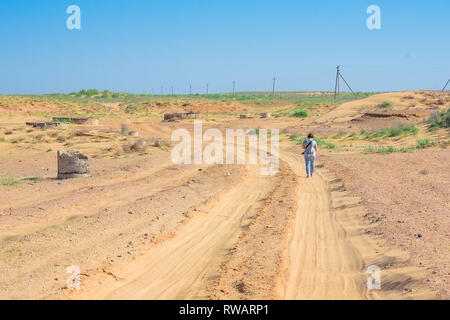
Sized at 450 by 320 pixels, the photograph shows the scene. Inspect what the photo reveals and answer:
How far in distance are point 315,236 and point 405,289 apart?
2.67 m

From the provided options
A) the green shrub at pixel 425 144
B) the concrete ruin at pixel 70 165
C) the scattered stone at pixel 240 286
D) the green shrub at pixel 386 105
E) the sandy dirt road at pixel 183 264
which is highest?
the green shrub at pixel 386 105

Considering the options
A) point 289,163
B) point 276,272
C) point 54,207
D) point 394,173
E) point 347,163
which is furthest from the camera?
point 289,163

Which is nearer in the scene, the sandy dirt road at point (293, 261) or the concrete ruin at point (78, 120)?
the sandy dirt road at point (293, 261)

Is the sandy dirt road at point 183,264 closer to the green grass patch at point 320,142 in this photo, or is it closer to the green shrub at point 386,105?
the green grass patch at point 320,142

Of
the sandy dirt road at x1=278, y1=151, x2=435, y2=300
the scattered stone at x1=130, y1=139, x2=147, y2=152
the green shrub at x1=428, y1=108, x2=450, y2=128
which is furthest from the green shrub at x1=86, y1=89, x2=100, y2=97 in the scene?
the sandy dirt road at x1=278, y1=151, x2=435, y2=300

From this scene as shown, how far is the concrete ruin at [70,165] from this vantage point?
14.4 meters

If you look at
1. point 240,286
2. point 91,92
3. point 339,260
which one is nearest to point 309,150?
point 339,260

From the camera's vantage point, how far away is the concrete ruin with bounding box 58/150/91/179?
47.2 ft

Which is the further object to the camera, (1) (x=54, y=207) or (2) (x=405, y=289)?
(1) (x=54, y=207)

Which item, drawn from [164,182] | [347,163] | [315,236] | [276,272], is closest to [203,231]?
[315,236]

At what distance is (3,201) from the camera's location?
36.8 feet

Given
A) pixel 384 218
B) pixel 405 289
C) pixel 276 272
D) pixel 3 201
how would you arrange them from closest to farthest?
1. pixel 405 289
2. pixel 276 272
3. pixel 384 218
4. pixel 3 201

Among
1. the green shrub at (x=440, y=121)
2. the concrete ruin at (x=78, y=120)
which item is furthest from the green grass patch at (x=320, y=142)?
the concrete ruin at (x=78, y=120)

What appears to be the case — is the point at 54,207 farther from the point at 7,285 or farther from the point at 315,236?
the point at 315,236
